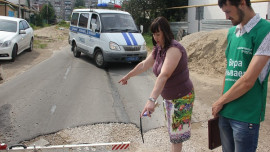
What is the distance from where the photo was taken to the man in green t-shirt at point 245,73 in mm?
1865

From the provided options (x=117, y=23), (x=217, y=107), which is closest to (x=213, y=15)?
(x=117, y=23)

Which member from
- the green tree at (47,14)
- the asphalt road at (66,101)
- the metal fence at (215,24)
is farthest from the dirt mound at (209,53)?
the green tree at (47,14)

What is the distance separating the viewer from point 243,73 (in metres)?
1.99

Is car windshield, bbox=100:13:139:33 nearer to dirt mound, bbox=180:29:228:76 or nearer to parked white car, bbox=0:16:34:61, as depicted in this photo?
Result: dirt mound, bbox=180:29:228:76

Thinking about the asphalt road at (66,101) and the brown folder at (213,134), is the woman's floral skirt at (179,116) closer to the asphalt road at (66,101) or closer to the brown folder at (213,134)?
the brown folder at (213,134)

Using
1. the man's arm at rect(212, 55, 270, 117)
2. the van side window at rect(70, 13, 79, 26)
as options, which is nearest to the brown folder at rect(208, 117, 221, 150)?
the man's arm at rect(212, 55, 270, 117)

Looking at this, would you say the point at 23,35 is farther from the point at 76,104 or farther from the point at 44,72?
the point at 76,104

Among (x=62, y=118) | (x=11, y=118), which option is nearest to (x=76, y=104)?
(x=62, y=118)

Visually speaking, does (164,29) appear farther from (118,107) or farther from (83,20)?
(83,20)

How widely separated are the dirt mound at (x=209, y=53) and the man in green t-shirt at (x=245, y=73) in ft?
22.2

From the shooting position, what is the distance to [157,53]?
111 inches

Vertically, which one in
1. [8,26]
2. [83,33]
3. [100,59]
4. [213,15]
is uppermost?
[213,15]

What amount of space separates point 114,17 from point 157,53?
7951 millimetres

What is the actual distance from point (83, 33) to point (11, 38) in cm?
268
